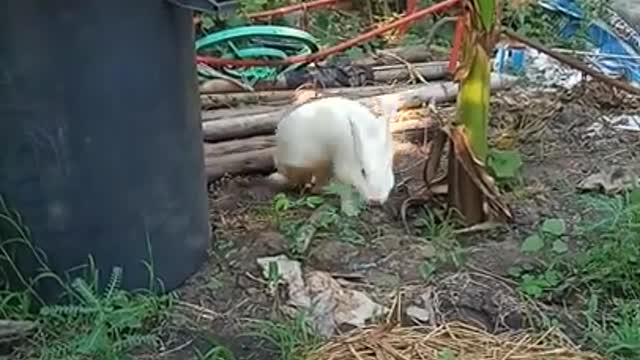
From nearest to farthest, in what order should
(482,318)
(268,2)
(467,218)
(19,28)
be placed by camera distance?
(19,28)
(482,318)
(467,218)
(268,2)

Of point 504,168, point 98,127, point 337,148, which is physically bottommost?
point 504,168

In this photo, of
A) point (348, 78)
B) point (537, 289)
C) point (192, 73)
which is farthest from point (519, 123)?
point (192, 73)

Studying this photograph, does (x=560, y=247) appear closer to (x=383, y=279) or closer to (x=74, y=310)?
(x=383, y=279)

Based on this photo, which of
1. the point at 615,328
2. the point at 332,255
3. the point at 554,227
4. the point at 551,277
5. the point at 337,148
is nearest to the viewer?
the point at 615,328

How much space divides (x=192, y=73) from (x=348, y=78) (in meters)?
1.95

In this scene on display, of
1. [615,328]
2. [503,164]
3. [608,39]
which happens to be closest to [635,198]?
[503,164]

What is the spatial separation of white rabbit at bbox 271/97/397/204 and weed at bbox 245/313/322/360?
0.70 metres

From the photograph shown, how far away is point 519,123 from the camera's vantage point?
4164 millimetres

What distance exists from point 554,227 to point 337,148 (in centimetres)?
65

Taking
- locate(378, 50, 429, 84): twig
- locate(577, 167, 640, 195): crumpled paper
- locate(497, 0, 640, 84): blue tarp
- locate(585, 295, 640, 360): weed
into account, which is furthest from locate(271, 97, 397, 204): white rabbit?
locate(497, 0, 640, 84): blue tarp

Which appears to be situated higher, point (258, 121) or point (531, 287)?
point (258, 121)

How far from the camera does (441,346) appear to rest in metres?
2.49

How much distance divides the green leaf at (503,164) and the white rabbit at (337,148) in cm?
31

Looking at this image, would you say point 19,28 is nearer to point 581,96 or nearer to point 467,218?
point 467,218
